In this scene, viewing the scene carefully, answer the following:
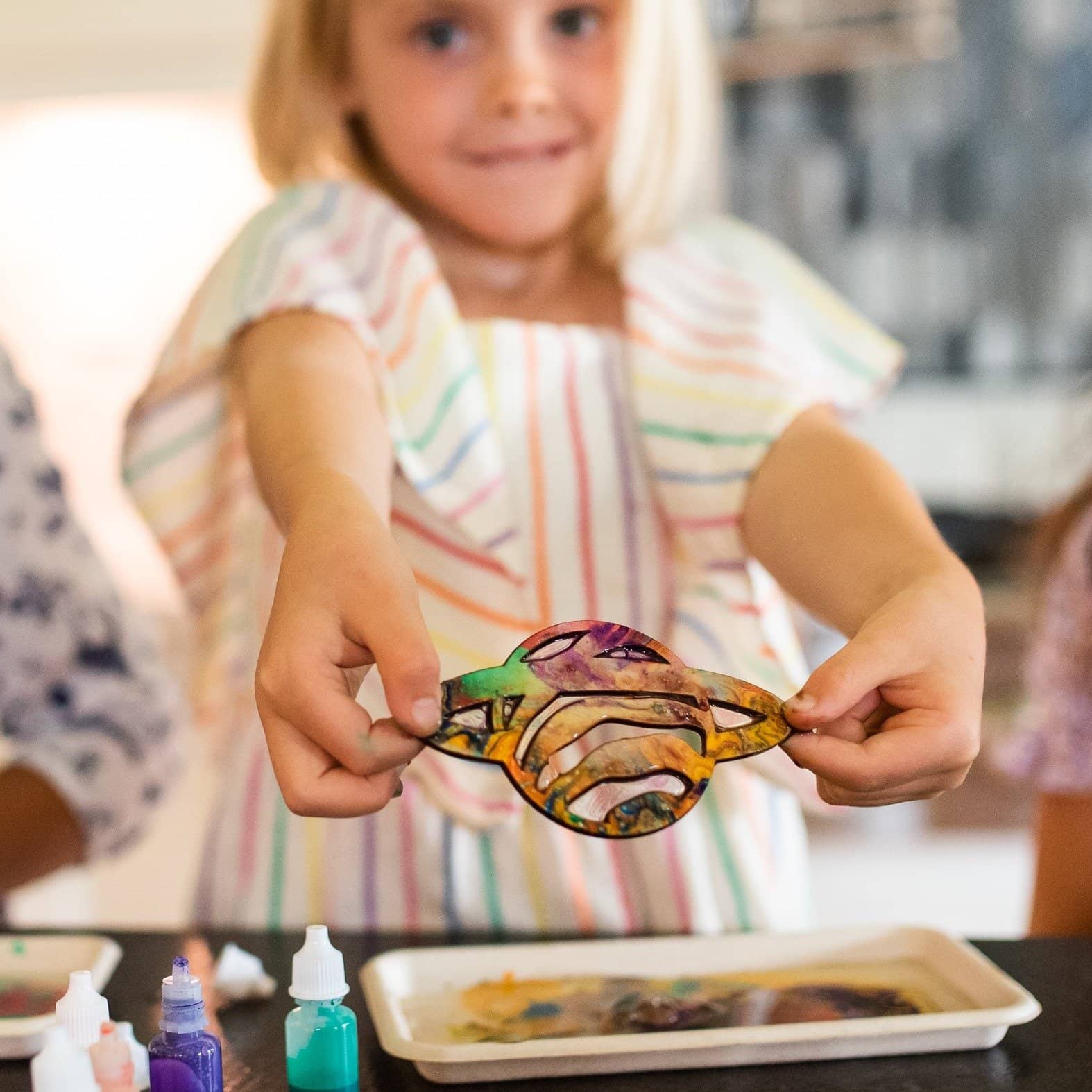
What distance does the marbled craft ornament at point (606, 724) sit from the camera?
411 millimetres

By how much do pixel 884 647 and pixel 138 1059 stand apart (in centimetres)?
30

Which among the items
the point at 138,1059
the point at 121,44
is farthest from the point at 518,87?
the point at 121,44

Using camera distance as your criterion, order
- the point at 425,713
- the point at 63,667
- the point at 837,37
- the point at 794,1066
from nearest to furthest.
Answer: the point at 425,713, the point at 794,1066, the point at 63,667, the point at 837,37

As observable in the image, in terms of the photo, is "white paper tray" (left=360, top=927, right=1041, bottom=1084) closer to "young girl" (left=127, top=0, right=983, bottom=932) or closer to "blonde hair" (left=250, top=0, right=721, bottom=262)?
"young girl" (left=127, top=0, right=983, bottom=932)

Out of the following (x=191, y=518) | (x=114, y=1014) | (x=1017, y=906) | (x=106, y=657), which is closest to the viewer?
(x=114, y=1014)

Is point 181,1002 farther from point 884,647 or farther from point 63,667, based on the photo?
point 63,667

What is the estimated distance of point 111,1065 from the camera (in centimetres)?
45

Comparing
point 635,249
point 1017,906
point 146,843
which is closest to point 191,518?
point 635,249

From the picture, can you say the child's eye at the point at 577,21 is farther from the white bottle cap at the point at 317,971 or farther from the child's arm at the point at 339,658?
the white bottle cap at the point at 317,971

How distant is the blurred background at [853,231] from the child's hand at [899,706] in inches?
64.0

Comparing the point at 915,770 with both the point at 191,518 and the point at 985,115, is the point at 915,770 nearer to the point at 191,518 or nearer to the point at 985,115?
the point at 191,518

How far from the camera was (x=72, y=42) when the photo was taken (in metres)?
2.13

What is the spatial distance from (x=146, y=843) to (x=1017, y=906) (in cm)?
129

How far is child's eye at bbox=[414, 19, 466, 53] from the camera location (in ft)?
2.22
